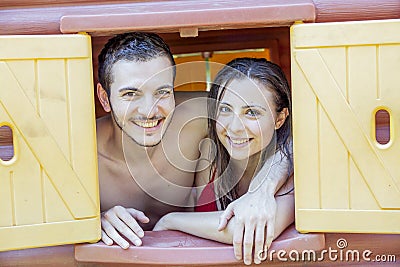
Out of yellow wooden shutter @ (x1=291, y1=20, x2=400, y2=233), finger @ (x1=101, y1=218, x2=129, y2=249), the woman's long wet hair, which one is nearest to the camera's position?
yellow wooden shutter @ (x1=291, y1=20, x2=400, y2=233)

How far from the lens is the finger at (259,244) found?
1.93 metres

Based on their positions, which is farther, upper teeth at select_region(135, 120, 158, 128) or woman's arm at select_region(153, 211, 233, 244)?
upper teeth at select_region(135, 120, 158, 128)

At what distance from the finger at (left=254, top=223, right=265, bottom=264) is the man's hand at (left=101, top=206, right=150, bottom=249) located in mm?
359

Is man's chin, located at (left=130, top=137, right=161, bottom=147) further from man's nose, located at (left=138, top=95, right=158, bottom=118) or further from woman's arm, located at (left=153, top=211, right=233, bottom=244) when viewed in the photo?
woman's arm, located at (left=153, top=211, right=233, bottom=244)

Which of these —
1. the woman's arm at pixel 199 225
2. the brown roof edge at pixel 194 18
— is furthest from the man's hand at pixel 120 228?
the brown roof edge at pixel 194 18

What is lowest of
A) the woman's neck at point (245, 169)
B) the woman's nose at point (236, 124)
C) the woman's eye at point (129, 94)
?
the woman's neck at point (245, 169)

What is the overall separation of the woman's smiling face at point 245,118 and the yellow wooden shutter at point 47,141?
1.56 feet

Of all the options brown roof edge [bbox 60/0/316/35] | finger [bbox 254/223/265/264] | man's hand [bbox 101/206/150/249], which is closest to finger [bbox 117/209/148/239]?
man's hand [bbox 101/206/150/249]

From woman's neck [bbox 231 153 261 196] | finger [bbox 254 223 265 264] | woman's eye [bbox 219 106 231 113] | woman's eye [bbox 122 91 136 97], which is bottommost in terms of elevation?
finger [bbox 254 223 265 264]

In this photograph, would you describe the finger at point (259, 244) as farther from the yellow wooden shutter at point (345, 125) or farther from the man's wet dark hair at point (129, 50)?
the man's wet dark hair at point (129, 50)

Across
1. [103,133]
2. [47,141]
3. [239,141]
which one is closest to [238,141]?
[239,141]

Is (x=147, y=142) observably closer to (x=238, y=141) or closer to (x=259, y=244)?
(x=238, y=141)

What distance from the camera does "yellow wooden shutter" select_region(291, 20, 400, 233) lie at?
1856mm

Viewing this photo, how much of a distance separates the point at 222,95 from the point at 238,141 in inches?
6.7
